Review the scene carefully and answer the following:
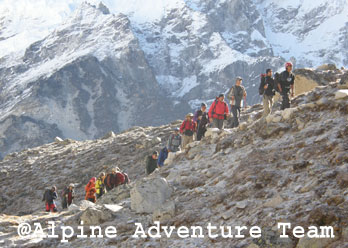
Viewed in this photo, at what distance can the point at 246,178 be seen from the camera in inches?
373

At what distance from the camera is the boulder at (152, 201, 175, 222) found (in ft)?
30.0

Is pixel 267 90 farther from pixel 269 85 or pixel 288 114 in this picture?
pixel 288 114

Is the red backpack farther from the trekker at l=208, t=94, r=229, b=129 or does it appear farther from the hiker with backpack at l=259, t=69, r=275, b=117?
the hiker with backpack at l=259, t=69, r=275, b=117

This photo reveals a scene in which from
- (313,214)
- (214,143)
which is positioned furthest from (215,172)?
(313,214)

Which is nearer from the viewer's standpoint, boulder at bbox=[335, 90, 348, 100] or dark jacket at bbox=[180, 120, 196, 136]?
boulder at bbox=[335, 90, 348, 100]

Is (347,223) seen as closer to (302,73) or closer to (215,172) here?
(215,172)

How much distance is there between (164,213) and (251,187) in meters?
1.81

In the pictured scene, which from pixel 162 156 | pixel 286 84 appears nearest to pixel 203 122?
pixel 162 156

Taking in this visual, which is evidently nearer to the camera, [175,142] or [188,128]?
[188,128]

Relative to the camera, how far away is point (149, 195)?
1041 cm

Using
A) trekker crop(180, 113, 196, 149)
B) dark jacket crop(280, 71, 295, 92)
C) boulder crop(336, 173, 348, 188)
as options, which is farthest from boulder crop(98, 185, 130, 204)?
boulder crop(336, 173, 348, 188)

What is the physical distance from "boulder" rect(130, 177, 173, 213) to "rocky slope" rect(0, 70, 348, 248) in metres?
0.02

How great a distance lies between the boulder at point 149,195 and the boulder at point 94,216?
26.2 inches

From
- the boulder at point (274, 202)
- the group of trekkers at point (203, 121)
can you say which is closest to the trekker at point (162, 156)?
the group of trekkers at point (203, 121)
